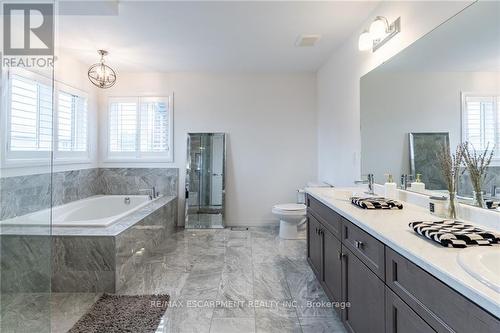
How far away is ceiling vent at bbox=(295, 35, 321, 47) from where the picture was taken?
3.22 metres

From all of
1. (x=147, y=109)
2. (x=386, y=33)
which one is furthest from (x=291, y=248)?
(x=147, y=109)

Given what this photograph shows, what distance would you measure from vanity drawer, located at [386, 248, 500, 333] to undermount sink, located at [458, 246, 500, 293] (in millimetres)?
76

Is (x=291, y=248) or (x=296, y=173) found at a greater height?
(x=296, y=173)

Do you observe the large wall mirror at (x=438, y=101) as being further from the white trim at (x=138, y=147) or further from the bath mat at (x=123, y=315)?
the white trim at (x=138, y=147)

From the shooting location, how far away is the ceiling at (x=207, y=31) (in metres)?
2.61

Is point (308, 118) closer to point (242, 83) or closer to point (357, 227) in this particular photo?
point (242, 83)

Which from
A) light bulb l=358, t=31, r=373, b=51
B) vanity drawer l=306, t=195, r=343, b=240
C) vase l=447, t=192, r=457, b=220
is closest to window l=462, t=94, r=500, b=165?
vase l=447, t=192, r=457, b=220

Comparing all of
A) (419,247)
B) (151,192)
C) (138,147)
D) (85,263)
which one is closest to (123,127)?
(138,147)

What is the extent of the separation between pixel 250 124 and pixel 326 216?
2.79 meters

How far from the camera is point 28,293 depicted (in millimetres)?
1952

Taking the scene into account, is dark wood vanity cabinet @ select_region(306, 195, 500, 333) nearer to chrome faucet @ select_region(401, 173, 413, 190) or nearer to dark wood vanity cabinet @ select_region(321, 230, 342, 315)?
dark wood vanity cabinet @ select_region(321, 230, 342, 315)

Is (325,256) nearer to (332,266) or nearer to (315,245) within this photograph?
(332,266)

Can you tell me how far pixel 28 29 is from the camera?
2.59 meters

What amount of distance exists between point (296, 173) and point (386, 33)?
2.72 metres
